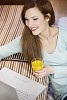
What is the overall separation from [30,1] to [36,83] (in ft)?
1.90

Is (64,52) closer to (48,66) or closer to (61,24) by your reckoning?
(48,66)

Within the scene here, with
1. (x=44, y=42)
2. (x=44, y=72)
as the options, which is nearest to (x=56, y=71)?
(x=44, y=72)

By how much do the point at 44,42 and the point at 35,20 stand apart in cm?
21

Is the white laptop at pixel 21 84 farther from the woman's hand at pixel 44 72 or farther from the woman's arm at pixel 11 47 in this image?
the woman's arm at pixel 11 47

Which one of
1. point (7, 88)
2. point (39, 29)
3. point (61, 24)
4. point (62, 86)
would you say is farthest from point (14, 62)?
point (61, 24)

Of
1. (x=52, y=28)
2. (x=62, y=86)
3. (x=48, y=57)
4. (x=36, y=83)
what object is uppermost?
(x=52, y=28)

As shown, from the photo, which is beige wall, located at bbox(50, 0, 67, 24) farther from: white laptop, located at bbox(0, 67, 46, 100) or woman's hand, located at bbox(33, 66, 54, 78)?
white laptop, located at bbox(0, 67, 46, 100)

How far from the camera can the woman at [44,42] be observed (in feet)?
5.02

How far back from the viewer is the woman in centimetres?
153

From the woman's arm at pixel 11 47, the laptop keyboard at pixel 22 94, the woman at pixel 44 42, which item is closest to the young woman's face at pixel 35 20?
the woman at pixel 44 42

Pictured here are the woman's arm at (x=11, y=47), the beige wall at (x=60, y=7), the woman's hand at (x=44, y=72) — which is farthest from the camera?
the beige wall at (x=60, y=7)

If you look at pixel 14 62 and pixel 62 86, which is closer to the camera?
pixel 14 62

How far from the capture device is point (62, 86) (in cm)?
169

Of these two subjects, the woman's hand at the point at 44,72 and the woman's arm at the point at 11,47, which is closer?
the woman's hand at the point at 44,72
